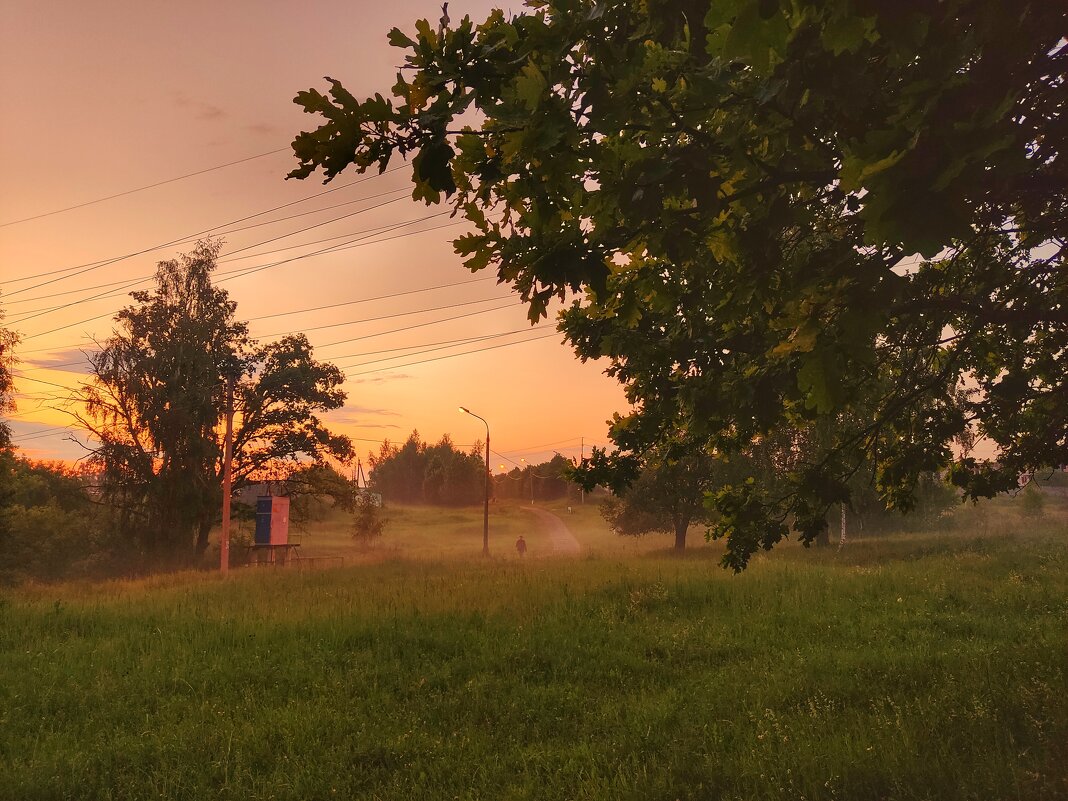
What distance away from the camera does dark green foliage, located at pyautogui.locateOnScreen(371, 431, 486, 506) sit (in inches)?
4926

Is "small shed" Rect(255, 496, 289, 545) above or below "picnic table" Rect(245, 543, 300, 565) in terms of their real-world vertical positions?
above

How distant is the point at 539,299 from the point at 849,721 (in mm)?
6251

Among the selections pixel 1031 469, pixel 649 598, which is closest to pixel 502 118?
pixel 1031 469

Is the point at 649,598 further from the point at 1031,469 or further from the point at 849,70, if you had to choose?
the point at 849,70

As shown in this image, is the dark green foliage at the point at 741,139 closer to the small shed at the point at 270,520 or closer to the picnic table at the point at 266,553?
the small shed at the point at 270,520

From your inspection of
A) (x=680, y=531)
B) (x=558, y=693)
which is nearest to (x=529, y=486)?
(x=680, y=531)

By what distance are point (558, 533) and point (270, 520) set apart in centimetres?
4509

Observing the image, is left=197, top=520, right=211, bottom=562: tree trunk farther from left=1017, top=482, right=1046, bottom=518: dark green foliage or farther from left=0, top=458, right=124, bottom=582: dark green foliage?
left=1017, top=482, right=1046, bottom=518: dark green foliage

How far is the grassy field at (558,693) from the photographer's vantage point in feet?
19.7

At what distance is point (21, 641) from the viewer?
501 inches

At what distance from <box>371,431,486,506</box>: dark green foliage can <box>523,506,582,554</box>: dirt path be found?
2335cm

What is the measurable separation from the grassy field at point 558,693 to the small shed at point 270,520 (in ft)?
53.8

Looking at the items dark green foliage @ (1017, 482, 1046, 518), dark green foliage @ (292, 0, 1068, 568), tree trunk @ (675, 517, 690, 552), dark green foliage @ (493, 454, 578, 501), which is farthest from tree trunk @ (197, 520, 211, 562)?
dark green foliage @ (493, 454, 578, 501)

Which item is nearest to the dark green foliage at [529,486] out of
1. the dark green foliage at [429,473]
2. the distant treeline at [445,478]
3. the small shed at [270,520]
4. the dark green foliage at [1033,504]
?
the distant treeline at [445,478]
